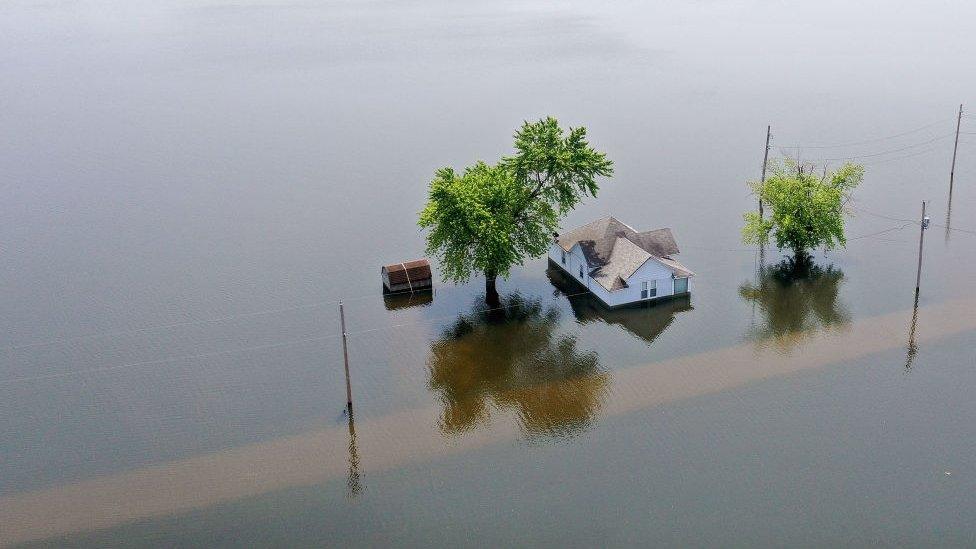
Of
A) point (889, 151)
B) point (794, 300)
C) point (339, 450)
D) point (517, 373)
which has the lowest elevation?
point (339, 450)

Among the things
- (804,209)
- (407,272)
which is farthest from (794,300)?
(407,272)

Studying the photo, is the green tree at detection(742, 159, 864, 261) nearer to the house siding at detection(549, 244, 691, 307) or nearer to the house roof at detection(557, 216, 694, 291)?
the house roof at detection(557, 216, 694, 291)

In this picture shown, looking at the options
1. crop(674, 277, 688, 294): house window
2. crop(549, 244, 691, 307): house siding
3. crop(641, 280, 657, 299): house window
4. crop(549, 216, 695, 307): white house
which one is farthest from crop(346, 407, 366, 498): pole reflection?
crop(674, 277, 688, 294): house window

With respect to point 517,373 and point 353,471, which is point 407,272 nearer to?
point 517,373

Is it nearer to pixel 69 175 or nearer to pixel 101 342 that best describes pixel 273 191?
pixel 69 175

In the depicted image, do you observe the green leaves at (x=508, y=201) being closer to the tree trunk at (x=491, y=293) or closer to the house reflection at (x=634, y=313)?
the tree trunk at (x=491, y=293)

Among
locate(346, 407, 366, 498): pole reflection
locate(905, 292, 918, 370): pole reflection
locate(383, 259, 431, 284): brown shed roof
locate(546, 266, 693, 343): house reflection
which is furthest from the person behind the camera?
locate(383, 259, 431, 284): brown shed roof

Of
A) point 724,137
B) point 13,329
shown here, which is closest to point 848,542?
point 13,329
